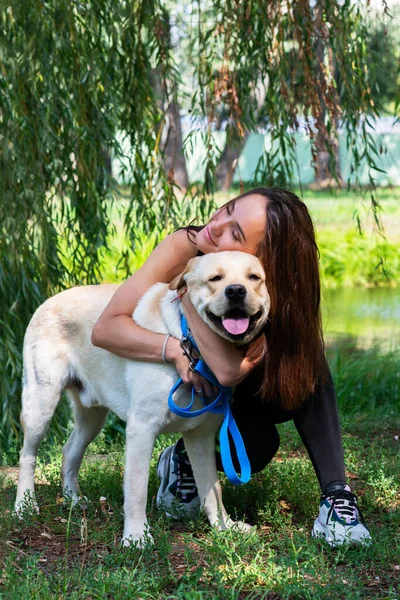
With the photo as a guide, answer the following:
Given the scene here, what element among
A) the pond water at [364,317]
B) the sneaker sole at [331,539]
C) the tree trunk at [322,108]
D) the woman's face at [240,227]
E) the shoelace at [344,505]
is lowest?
the pond water at [364,317]

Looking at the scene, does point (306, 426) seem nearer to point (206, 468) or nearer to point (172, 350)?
point (206, 468)

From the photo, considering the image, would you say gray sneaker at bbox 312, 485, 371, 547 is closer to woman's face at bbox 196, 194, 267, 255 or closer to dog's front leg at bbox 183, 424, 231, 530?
dog's front leg at bbox 183, 424, 231, 530

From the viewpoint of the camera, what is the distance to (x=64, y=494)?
3568mm

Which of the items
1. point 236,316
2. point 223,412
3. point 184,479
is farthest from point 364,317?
point 236,316

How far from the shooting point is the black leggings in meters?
3.26

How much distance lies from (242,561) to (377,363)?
4037 millimetres

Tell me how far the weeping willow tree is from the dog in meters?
1.02

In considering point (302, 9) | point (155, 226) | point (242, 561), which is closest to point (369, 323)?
point (155, 226)

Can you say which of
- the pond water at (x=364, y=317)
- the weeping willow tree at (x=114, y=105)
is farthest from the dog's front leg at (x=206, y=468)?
the pond water at (x=364, y=317)

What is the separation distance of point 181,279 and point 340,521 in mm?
1076

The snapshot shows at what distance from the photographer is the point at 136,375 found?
10.4ft

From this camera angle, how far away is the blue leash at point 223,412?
120 inches

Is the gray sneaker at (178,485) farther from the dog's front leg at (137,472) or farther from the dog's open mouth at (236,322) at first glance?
the dog's open mouth at (236,322)

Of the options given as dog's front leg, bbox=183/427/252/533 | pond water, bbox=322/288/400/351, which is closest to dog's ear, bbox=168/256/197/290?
dog's front leg, bbox=183/427/252/533
